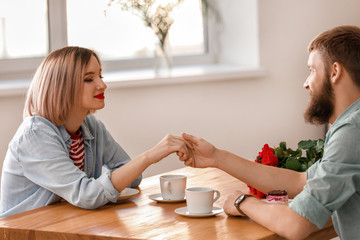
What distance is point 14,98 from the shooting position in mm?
2979

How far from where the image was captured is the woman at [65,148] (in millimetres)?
→ 1901

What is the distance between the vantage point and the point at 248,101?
366 centimetres

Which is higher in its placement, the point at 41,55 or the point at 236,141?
the point at 41,55

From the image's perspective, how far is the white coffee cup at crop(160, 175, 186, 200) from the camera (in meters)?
1.89

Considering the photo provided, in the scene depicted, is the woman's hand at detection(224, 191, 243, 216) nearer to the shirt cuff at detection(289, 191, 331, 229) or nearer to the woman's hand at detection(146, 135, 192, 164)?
the shirt cuff at detection(289, 191, 331, 229)

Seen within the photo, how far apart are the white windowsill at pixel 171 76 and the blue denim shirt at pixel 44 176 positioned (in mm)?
977

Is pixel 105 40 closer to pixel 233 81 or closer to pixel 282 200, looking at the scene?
pixel 233 81

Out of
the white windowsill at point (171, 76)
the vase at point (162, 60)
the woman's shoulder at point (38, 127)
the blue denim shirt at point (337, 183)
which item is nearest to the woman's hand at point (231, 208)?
the blue denim shirt at point (337, 183)

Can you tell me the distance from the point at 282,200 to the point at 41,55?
2.11 metres

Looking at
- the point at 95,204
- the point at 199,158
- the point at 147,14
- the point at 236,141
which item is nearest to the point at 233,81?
the point at 236,141

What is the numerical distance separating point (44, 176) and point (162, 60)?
1.77m

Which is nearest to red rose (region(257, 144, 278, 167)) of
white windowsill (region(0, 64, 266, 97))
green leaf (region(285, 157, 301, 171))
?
green leaf (region(285, 157, 301, 171))

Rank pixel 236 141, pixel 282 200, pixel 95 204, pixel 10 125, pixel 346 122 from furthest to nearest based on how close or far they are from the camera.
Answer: pixel 236 141, pixel 10 125, pixel 95 204, pixel 282 200, pixel 346 122

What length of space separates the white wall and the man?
1.42m
